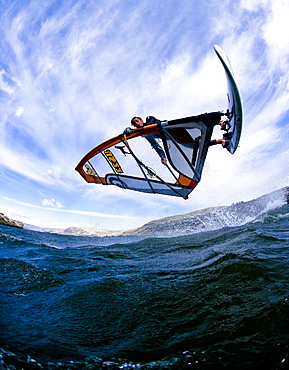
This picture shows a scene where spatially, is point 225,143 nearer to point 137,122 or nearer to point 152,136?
point 152,136

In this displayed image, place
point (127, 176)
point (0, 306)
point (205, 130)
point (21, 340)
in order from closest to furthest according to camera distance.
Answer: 1. point (21, 340)
2. point (0, 306)
3. point (205, 130)
4. point (127, 176)

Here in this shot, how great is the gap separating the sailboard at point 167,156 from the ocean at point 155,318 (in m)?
4.39

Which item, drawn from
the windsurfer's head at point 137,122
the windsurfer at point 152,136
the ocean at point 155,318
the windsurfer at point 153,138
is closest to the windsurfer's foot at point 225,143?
the windsurfer at point 153,138

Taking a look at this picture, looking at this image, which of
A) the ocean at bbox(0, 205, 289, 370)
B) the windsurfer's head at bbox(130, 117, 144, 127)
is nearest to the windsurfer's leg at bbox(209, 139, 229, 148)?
the windsurfer's head at bbox(130, 117, 144, 127)

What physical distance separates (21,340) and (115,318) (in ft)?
3.91

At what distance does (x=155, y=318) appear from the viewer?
272cm

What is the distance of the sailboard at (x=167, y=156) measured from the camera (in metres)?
6.85

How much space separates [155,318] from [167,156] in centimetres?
662

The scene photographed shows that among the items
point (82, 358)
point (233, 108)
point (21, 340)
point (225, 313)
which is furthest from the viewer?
point (233, 108)

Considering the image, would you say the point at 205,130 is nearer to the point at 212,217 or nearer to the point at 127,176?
the point at 127,176

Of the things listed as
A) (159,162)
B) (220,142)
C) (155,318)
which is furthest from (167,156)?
(155,318)

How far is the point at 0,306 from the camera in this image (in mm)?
3047

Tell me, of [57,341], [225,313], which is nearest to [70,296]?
[57,341]

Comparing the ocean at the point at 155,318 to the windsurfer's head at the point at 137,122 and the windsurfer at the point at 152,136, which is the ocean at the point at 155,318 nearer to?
the windsurfer at the point at 152,136
